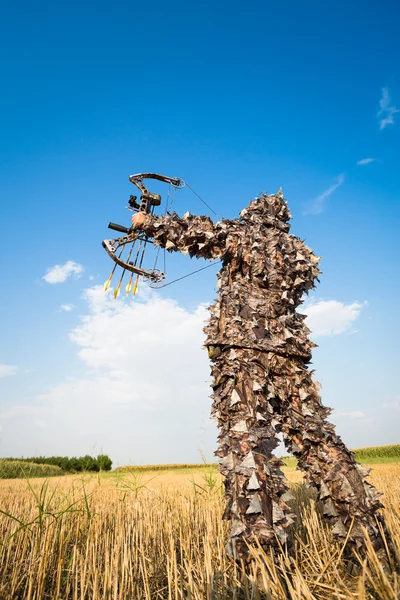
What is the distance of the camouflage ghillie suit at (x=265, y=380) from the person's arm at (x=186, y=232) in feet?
0.03

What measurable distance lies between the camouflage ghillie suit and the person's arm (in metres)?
0.01

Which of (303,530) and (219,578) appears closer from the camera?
(219,578)

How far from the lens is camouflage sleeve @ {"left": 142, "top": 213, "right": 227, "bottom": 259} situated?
3.41 meters

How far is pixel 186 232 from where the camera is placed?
11.2 ft

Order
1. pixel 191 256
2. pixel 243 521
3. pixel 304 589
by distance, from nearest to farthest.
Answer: pixel 304 589 → pixel 243 521 → pixel 191 256

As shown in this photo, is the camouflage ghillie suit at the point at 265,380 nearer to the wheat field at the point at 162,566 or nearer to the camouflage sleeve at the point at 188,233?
the camouflage sleeve at the point at 188,233

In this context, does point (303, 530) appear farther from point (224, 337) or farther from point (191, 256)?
point (191, 256)

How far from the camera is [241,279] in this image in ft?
10.6

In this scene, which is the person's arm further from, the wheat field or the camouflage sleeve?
the wheat field

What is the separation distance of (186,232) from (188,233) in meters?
0.03

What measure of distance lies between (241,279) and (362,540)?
214cm

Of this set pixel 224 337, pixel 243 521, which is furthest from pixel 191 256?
pixel 243 521

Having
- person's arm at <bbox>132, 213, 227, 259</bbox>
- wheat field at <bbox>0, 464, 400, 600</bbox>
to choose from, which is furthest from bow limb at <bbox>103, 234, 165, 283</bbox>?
wheat field at <bbox>0, 464, 400, 600</bbox>

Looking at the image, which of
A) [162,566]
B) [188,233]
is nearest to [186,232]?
[188,233]
